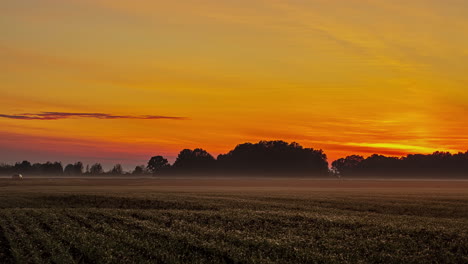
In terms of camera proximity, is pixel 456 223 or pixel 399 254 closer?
pixel 399 254

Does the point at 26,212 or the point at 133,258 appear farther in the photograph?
the point at 26,212

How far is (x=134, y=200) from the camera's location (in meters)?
71.4

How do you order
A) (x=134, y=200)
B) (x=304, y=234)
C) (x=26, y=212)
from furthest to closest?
1. (x=134, y=200)
2. (x=26, y=212)
3. (x=304, y=234)

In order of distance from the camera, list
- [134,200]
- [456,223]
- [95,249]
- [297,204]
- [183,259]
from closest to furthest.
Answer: [183,259] < [95,249] < [456,223] < [297,204] < [134,200]

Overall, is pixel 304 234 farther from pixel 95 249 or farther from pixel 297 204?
pixel 297 204

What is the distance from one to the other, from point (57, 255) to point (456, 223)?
33987 millimetres

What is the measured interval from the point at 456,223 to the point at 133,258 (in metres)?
30.1

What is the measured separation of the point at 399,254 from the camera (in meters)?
31.4

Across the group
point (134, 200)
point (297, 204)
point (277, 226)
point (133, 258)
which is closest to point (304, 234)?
point (277, 226)

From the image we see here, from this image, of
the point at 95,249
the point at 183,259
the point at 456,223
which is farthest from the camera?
the point at 456,223

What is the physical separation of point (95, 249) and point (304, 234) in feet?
50.9

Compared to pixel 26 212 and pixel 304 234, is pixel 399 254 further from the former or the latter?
pixel 26 212

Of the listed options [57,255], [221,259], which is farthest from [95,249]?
[221,259]

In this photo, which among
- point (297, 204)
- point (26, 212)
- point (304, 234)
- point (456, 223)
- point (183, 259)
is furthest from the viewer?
point (297, 204)
